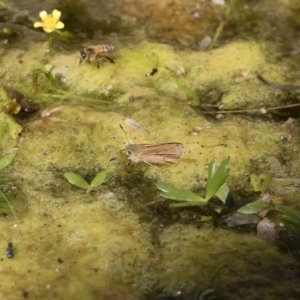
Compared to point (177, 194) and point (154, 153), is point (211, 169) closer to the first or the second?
point (177, 194)

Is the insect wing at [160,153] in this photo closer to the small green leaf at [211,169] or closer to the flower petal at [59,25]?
the small green leaf at [211,169]

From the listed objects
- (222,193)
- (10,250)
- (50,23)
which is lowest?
(10,250)

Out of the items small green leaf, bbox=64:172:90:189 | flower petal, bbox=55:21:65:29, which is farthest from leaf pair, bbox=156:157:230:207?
flower petal, bbox=55:21:65:29

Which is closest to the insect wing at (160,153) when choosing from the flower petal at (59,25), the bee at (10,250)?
the bee at (10,250)

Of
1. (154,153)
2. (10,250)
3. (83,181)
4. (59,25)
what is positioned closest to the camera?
(10,250)

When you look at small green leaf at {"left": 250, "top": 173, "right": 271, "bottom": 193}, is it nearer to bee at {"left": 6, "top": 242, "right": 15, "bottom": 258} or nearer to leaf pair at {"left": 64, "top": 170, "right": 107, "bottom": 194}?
leaf pair at {"left": 64, "top": 170, "right": 107, "bottom": 194}

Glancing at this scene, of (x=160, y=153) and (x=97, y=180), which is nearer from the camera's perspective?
(x=97, y=180)

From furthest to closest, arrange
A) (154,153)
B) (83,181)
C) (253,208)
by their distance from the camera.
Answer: (154,153) → (83,181) → (253,208)

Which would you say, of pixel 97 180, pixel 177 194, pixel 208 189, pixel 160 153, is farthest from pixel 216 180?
pixel 97 180
